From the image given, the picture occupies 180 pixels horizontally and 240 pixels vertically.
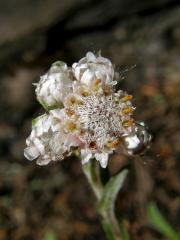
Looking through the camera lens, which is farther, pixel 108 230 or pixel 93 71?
pixel 108 230

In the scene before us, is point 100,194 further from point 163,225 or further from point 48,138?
point 163,225

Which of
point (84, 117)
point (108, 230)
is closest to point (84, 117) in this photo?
point (84, 117)

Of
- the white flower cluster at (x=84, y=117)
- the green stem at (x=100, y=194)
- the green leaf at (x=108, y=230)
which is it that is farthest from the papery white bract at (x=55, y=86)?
the green leaf at (x=108, y=230)

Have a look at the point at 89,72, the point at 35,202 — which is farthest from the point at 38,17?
the point at 89,72

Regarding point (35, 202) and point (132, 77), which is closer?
point (35, 202)

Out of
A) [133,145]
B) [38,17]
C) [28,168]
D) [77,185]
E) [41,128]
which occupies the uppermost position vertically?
[38,17]

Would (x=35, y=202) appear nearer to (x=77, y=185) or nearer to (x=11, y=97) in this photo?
(x=77, y=185)
